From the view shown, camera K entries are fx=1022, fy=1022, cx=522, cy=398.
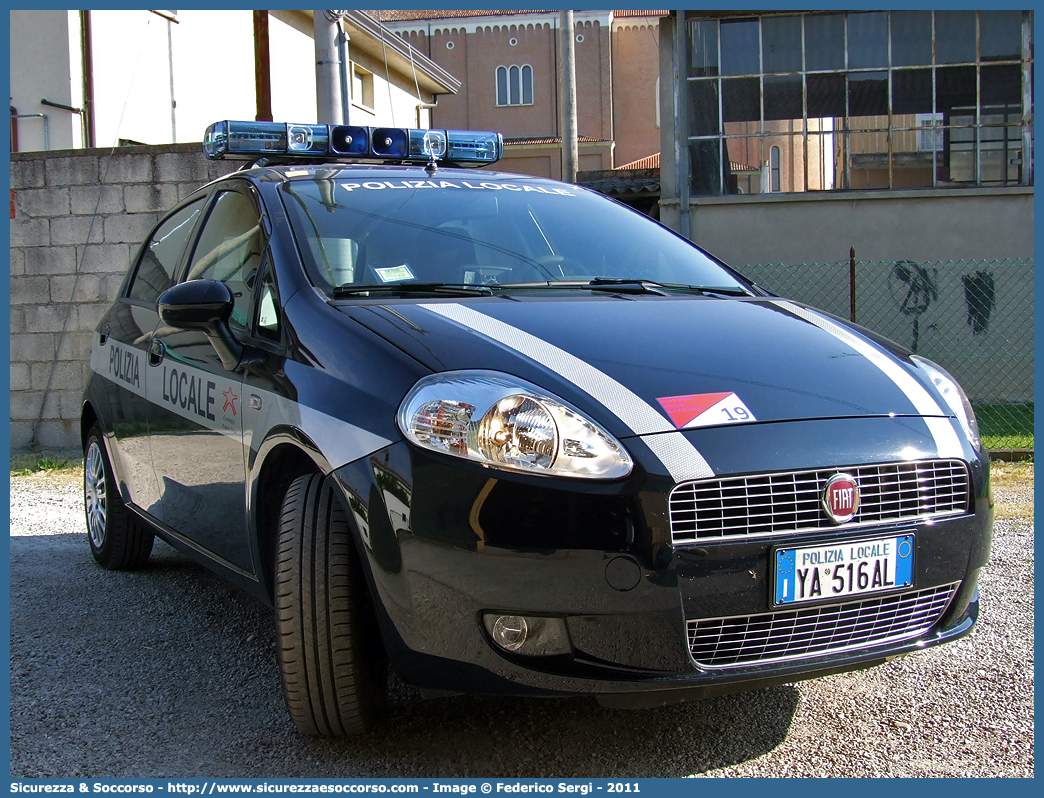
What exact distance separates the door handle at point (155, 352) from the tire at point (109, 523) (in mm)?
760

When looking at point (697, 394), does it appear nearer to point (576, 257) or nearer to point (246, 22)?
point (576, 257)

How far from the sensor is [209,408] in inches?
119

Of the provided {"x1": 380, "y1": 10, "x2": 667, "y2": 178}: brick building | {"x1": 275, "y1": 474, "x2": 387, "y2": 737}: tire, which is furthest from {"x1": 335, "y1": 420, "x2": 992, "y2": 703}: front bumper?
{"x1": 380, "y1": 10, "x2": 667, "y2": 178}: brick building

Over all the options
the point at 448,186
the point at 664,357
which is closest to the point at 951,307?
the point at 448,186

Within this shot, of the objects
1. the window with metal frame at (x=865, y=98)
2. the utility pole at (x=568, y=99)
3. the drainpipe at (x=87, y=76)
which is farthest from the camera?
the utility pole at (x=568, y=99)

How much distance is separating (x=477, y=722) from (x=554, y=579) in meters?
0.78

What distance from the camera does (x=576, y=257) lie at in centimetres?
322

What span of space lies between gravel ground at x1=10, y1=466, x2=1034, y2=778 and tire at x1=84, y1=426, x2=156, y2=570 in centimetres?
66

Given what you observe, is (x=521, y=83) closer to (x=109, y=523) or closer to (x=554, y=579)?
(x=109, y=523)

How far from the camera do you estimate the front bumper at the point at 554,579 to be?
2.06 m

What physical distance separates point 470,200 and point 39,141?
11.9 meters

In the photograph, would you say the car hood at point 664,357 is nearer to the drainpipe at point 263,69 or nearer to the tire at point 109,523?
the tire at point 109,523

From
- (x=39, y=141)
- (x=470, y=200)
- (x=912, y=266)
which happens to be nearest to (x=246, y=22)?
(x=39, y=141)

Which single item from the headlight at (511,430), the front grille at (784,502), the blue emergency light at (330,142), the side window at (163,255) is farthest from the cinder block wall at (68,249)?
the front grille at (784,502)
